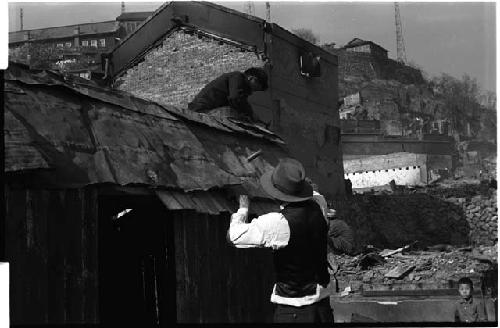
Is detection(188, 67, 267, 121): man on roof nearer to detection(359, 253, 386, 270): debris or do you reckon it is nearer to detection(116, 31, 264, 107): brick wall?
detection(359, 253, 386, 270): debris

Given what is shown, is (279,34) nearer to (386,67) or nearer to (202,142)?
(202,142)

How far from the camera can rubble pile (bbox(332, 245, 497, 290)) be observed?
14828 mm

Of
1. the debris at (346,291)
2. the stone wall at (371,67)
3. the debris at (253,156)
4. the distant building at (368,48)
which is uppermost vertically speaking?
the distant building at (368,48)

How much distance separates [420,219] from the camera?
2431cm

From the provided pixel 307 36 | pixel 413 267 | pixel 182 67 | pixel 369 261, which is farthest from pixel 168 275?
pixel 182 67

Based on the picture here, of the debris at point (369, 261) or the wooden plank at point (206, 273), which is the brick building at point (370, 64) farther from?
the wooden plank at point (206, 273)

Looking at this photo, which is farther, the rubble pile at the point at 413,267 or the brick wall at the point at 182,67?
the brick wall at the point at 182,67

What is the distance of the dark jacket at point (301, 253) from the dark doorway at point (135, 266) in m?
1.97

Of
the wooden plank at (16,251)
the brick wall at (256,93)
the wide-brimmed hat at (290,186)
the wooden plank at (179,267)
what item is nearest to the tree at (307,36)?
the brick wall at (256,93)

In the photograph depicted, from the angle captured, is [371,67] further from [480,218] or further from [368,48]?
[480,218]

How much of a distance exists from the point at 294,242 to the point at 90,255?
63.3 inches

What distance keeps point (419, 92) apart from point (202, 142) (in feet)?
133

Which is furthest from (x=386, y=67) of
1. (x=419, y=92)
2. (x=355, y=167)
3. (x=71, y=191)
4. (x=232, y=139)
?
(x=71, y=191)

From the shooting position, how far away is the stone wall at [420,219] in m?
22.4
